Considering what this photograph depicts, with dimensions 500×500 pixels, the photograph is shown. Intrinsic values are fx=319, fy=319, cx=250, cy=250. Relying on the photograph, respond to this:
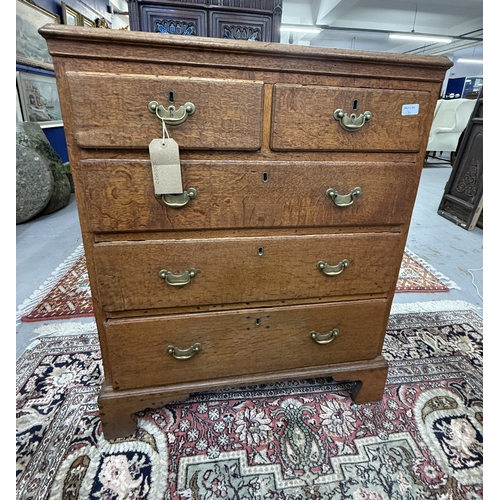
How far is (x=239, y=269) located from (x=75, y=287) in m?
1.33

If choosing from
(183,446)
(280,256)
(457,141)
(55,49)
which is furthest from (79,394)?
(457,141)

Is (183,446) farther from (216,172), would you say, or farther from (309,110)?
(309,110)

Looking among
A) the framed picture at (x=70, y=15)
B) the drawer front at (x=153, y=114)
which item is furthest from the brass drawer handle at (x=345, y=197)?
the framed picture at (x=70, y=15)

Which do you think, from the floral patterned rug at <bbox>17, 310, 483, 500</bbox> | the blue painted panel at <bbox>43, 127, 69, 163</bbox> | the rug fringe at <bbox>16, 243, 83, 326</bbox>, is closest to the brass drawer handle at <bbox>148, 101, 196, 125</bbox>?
the floral patterned rug at <bbox>17, 310, 483, 500</bbox>

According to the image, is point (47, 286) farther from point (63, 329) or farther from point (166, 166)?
point (166, 166)

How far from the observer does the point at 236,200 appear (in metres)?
0.82

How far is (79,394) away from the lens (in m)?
1.17

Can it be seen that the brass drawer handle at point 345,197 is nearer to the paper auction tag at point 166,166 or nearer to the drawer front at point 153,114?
the drawer front at point 153,114

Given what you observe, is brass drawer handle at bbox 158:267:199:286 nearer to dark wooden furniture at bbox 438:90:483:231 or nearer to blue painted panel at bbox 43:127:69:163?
dark wooden furniture at bbox 438:90:483:231

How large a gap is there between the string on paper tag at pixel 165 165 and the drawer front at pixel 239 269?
0.15 metres

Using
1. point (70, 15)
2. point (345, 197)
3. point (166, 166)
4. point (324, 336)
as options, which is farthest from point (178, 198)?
point (70, 15)

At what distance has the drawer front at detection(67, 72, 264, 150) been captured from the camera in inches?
26.4

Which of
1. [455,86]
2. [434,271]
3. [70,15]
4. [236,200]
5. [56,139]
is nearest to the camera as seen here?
[236,200]

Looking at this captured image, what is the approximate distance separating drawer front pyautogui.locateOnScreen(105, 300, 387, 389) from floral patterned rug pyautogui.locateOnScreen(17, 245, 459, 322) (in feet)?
2.61
